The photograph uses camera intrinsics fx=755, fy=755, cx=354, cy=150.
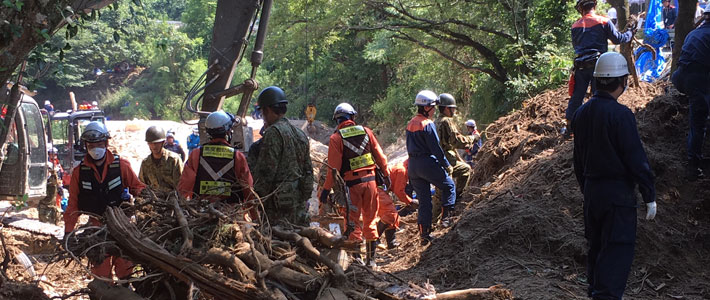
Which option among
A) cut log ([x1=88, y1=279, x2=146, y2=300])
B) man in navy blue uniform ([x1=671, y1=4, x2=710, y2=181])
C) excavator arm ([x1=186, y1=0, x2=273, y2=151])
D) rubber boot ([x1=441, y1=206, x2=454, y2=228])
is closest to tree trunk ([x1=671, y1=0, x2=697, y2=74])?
man in navy blue uniform ([x1=671, y1=4, x2=710, y2=181])

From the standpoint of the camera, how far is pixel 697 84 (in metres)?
7.91

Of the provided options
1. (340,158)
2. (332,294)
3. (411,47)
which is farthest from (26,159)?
(411,47)

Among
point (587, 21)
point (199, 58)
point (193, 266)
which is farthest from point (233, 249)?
point (199, 58)

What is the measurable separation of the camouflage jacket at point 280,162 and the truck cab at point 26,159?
25.7 feet

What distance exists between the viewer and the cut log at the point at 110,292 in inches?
191

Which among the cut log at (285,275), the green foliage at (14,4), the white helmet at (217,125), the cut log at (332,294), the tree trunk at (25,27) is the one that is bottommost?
the cut log at (332,294)

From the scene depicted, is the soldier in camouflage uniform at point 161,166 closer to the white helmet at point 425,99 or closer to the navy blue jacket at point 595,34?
the white helmet at point 425,99

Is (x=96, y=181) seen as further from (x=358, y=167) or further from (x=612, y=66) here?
(x=612, y=66)

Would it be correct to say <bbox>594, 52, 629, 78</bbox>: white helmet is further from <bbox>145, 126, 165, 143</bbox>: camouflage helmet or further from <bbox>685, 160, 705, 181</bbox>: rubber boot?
<bbox>145, 126, 165, 143</bbox>: camouflage helmet

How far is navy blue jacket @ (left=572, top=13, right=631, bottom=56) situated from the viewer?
932cm

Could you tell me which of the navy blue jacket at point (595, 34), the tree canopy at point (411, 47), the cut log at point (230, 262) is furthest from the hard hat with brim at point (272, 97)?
the navy blue jacket at point (595, 34)

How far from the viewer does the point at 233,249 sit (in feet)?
15.9

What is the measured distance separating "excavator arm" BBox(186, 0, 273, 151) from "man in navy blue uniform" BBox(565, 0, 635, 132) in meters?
3.91

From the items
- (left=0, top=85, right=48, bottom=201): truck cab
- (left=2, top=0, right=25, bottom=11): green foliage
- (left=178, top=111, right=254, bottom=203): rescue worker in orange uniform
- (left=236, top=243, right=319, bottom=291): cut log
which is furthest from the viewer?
(left=0, top=85, right=48, bottom=201): truck cab
